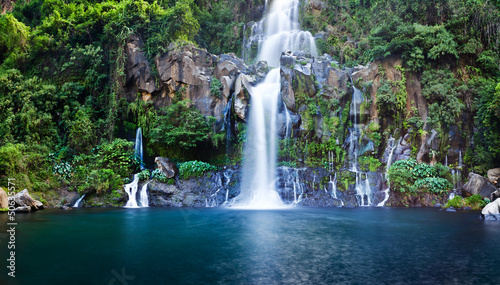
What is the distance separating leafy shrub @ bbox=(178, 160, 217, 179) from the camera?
676 inches

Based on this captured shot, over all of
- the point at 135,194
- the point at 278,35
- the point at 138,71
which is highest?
the point at 278,35

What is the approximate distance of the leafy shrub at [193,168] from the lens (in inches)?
676

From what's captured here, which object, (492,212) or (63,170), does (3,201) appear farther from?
(492,212)

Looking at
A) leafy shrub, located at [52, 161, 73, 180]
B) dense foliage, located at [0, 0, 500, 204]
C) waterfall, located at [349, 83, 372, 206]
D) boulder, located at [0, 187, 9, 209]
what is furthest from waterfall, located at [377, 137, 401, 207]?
boulder, located at [0, 187, 9, 209]

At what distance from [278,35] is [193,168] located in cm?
1416

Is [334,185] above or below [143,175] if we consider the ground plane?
below

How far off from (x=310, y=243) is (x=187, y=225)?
4.23 metres

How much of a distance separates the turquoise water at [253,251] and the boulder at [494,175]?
235 inches

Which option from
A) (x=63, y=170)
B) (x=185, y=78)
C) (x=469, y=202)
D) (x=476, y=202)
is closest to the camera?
(x=476, y=202)

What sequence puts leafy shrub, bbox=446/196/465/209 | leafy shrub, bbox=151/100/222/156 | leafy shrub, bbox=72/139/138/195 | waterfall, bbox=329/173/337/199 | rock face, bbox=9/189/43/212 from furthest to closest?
leafy shrub, bbox=151/100/222/156, waterfall, bbox=329/173/337/199, leafy shrub, bbox=72/139/138/195, leafy shrub, bbox=446/196/465/209, rock face, bbox=9/189/43/212

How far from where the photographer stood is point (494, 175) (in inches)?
607

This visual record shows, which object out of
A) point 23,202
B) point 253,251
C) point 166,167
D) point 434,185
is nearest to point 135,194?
point 166,167

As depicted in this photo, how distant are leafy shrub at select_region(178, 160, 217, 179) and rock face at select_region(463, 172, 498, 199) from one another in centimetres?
1258

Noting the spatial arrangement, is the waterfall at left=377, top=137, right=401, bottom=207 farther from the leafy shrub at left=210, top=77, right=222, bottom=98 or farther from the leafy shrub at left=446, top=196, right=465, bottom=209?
the leafy shrub at left=210, top=77, right=222, bottom=98
